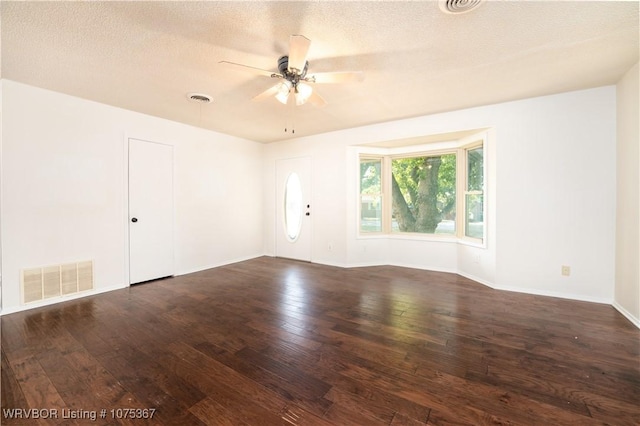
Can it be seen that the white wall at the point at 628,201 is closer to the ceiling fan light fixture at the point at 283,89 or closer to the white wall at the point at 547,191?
the white wall at the point at 547,191

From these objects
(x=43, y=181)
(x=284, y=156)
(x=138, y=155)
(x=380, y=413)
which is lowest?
(x=380, y=413)

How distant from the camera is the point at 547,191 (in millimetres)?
3256

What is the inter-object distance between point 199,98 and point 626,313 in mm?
5364

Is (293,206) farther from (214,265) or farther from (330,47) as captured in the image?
(330,47)

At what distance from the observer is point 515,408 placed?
1.51 m

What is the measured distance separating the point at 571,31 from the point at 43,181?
Result: 5.39m

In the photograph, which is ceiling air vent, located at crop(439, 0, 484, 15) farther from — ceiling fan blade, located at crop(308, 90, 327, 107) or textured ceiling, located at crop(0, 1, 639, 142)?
ceiling fan blade, located at crop(308, 90, 327, 107)

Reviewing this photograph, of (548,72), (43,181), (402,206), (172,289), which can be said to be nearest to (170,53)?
(43,181)

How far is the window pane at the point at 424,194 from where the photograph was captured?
4.51 meters

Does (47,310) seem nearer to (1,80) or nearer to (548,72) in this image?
(1,80)

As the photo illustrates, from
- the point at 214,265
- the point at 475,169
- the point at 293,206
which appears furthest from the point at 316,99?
the point at 214,265

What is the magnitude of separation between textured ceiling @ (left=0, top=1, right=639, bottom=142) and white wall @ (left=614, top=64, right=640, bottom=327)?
0.29 metres

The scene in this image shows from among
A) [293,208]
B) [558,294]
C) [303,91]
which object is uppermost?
[303,91]

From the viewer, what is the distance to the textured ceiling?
5.87ft
